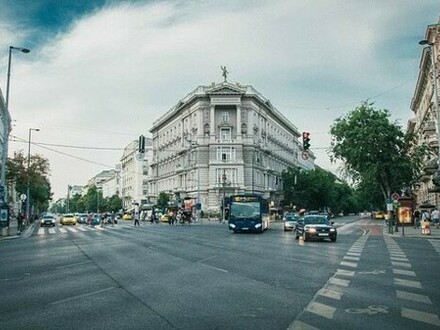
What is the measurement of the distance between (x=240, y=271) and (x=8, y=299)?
6.55m

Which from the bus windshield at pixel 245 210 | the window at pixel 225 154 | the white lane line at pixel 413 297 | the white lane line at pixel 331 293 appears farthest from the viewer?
the window at pixel 225 154

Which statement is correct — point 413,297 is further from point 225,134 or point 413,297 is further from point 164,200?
point 164,200

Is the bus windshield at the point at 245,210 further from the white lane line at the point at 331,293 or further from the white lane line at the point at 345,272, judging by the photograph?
the white lane line at the point at 331,293

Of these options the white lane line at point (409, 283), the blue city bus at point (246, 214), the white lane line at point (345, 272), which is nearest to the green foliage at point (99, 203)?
the blue city bus at point (246, 214)

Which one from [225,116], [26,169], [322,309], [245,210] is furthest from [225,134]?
[322,309]

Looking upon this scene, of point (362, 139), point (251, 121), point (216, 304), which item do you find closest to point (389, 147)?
point (362, 139)

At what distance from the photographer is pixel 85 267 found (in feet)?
50.9

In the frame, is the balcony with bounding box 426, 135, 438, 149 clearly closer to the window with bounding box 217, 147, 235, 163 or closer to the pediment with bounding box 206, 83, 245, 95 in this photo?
the window with bounding box 217, 147, 235, 163

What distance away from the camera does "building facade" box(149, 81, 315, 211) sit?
293 ft

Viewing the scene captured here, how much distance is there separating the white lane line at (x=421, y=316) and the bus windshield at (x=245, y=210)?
3252 cm

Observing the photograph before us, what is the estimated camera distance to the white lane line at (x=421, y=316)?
7.57 meters

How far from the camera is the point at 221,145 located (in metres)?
90.6

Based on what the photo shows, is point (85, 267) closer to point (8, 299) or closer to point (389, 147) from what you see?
point (8, 299)

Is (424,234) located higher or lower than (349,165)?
lower
